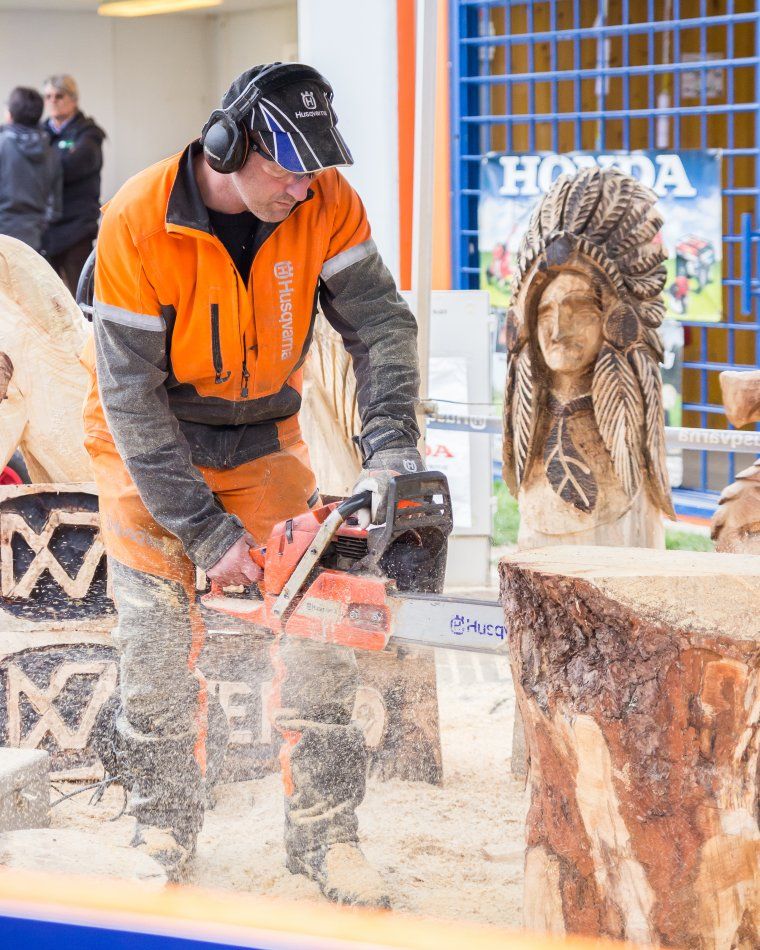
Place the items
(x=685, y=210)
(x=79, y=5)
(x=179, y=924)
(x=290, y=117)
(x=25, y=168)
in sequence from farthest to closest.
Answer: (x=79, y=5)
(x=25, y=168)
(x=685, y=210)
(x=290, y=117)
(x=179, y=924)

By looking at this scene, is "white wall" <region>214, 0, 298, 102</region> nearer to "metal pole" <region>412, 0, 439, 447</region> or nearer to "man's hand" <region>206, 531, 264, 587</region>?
"metal pole" <region>412, 0, 439, 447</region>

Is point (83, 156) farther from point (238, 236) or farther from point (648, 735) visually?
point (648, 735)

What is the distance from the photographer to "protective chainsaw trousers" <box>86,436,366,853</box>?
7.93 feet

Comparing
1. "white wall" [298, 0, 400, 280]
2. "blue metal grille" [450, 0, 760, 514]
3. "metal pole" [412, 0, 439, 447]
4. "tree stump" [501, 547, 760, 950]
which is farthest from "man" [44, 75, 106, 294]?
"tree stump" [501, 547, 760, 950]

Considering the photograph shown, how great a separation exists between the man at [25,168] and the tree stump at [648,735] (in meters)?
5.37

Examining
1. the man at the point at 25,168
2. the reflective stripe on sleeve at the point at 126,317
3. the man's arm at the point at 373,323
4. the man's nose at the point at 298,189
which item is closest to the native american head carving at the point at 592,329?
the man's arm at the point at 373,323

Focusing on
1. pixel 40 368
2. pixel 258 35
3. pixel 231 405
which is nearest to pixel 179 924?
pixel 231 405

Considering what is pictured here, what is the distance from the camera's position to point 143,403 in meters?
2.25

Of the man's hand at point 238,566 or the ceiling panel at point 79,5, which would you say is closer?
the man's hand at point 238,566

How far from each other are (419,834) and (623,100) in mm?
4607

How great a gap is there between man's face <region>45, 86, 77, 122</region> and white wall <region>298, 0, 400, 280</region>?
2.98 metres

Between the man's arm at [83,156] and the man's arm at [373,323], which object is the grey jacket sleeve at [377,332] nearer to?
the man's arm at [373,323]

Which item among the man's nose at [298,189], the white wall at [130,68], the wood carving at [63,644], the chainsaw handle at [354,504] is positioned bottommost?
→ the wood carving at [63,644]

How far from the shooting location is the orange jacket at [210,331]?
2.22 meters
